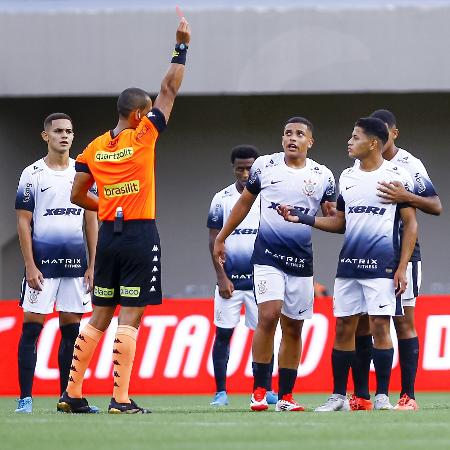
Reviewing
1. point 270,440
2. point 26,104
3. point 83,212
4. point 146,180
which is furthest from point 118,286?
point 26,104

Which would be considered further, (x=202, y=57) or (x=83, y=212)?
(x=202, y=57)

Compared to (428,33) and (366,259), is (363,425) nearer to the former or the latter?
(366,259)

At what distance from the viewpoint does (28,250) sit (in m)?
10.8

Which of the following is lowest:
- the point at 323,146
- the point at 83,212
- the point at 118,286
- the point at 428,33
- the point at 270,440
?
the point at 270,440

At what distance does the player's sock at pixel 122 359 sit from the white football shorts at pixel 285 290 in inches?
50.1

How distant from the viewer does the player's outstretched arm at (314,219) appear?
1008cm

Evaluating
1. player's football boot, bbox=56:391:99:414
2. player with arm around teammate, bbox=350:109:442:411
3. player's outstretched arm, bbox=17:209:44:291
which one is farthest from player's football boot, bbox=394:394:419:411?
player's outstretched arm, bbox=17:209:44:291

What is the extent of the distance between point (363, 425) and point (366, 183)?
2.68 metres

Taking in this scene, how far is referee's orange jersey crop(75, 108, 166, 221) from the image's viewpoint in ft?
31.3

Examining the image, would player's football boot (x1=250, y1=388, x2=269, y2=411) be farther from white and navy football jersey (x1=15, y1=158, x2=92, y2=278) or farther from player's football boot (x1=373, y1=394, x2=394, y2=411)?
white and navy football jersey (x1=15, y1=158, x2=92, y2=278)

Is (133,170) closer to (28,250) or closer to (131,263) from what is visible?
(131,263)

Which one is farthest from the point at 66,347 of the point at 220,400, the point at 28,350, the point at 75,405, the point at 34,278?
the point at 220,400

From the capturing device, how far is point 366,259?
10.3 m

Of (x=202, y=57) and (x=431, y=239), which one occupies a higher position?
(x=202, y=57)
